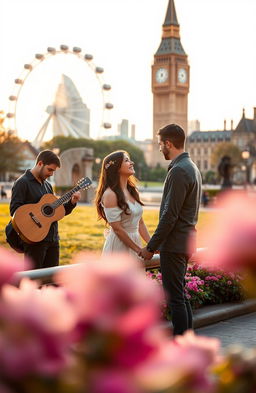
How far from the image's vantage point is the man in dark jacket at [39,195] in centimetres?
652

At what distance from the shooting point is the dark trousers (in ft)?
17.6

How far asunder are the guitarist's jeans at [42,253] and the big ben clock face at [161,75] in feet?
497

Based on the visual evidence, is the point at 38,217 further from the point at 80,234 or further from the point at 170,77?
the point at 170,77

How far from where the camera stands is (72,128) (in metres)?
88.6

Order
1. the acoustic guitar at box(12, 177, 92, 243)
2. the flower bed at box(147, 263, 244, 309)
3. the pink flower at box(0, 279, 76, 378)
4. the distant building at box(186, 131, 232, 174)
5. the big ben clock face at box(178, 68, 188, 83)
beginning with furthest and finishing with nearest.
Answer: the distant building at box(186, 131, 232, 174) < the big ben clock face at box(178, 68, 188, 83) < the flower bed at box(147, 263, 244, 309) < the acoustic guitar at box(12, 177, 92, 243) < the pink flower at box(0, 279, 76, 378)

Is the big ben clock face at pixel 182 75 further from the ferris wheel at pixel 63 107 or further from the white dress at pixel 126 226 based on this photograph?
the white dress at pixel 126 226

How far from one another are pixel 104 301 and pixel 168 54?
520 ft

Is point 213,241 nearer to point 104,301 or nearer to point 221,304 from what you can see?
point 104,301

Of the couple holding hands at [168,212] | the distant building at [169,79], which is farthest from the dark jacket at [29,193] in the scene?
the distant building at [169,79]

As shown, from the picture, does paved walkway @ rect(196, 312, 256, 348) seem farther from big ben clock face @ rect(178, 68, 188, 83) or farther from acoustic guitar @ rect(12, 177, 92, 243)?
big ben clock face @ rect(178, 68, 188, 83)

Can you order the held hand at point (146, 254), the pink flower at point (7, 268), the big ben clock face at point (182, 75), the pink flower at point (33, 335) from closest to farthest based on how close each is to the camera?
1. the pink flower at point (33, 335)
2. the pink flower at point (7, 268)
3. the held hand at point (146, 254)
4. the big ben clock face at point (182, 75)

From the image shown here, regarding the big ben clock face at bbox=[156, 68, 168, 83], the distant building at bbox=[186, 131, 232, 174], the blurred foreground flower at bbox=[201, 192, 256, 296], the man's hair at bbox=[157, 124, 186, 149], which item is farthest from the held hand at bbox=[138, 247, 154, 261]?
the distant building at bbox=[186, 131, 232, 174]

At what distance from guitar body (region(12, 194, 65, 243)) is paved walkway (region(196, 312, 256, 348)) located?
5.89 feet

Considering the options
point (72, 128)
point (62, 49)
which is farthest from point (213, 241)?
point (72, 128)
